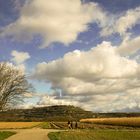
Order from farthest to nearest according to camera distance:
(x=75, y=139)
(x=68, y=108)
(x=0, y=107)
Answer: (x=68, y=108) → (x=0, y=107) → (x=75, y=139)

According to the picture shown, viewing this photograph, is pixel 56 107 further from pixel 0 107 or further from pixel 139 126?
pixel 139 126

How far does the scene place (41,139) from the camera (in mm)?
33938

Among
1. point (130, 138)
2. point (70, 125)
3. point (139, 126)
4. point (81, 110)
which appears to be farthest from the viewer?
point (81, 110)

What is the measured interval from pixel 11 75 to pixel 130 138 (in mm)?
44597

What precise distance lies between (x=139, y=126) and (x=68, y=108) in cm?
13742

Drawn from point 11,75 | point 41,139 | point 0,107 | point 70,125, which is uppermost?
point 11,75

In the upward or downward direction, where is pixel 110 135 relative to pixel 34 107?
downward

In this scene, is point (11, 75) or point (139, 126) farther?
point (11, 75)

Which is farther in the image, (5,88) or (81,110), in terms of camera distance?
(81,110)

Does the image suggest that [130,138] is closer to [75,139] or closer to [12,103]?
[75,139]

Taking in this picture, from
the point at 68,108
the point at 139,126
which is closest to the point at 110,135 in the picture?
the point at 139,126

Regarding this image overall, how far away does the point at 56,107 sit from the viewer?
198125 millimetres

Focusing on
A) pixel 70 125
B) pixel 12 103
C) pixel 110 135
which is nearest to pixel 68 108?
pixel 12 103

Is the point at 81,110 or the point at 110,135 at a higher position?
the point at 81,110
